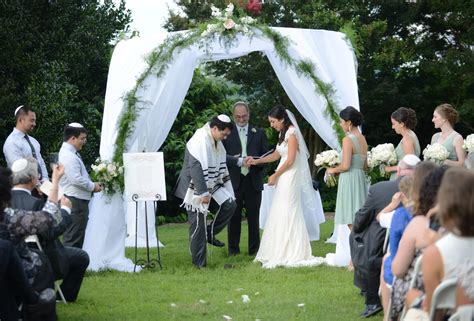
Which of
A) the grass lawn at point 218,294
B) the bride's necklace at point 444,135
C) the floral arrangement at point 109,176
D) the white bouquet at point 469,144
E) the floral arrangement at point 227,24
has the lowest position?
the grass lawn at point 218,294

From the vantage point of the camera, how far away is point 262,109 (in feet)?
69.3

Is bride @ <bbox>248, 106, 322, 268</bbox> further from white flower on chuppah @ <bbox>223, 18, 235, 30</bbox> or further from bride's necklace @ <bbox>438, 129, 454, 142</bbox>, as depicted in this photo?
bride's necklace @ <bbox>438, 129, 454, 142</bbox>

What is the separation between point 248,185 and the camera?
11.4 meters

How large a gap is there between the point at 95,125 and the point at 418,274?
12923mm

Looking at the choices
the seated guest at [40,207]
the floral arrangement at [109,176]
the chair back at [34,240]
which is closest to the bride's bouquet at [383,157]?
the floral arrangement at [109,176]

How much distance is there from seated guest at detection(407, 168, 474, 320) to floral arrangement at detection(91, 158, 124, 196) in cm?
640

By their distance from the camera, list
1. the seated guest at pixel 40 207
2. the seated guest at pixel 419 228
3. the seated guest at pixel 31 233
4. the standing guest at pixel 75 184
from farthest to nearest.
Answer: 1. the standing guest at pixel 75 184
2. the seated guest at pixel 40 207
3. the seated guest at pixel 31 233
4. the seated guest at pixel 419 228

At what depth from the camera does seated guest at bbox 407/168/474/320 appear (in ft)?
13.2

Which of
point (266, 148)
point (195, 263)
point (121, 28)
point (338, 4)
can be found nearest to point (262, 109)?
point (338, 4)

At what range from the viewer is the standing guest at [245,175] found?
11312 millimetres

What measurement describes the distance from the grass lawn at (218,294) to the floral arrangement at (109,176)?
0.94 metres

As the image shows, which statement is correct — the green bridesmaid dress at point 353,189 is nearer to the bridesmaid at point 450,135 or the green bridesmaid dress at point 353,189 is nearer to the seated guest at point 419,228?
the bridesmaid at point 450,135

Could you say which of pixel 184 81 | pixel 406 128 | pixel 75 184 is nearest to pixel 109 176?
pixel 75 184

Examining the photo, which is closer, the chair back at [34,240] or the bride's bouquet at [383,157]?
the chair back at [34,240]
